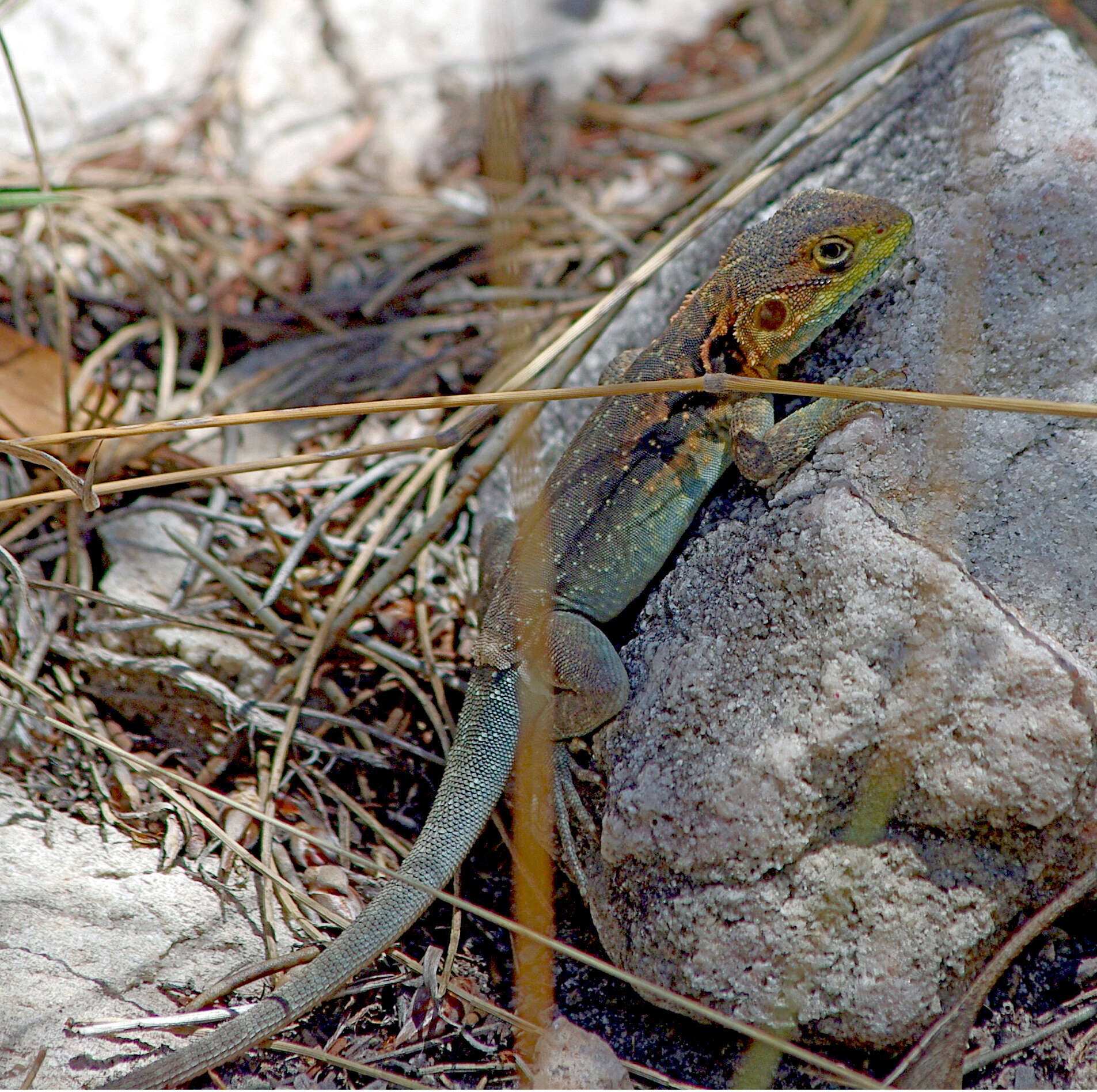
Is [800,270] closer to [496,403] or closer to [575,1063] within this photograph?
[496,403]

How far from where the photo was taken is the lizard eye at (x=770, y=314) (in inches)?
117

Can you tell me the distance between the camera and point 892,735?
233cm

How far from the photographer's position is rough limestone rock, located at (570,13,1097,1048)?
2.27 meters

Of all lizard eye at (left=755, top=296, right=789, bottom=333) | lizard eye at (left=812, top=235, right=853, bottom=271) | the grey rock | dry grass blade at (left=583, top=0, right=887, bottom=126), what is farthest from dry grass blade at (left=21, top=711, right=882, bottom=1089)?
dry grass blade at (left=583, top=0, right=887, bottom=126)

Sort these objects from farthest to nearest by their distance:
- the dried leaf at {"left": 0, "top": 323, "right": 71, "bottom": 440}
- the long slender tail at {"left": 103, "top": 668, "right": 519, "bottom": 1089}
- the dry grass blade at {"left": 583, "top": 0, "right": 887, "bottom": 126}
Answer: the dry grass blade at {"left": 583, "top": 0, "right": 887, "bottom": 126}
the dried leaf at {"left": 0, "top": 323, "right": 71, "bottom": 440}
the long slender tail at {"left": 103, "top": 668, "right": 519, "bottom": 1089}

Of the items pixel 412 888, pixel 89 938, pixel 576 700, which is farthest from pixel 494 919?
pixel 89 938

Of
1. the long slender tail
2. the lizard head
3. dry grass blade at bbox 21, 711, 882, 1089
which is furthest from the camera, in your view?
the lizard head

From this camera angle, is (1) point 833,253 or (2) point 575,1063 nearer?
(2) point 575,1063

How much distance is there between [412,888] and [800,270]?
2179mm

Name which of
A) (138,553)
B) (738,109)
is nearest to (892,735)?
(138,553)

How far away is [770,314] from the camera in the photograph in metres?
3.00

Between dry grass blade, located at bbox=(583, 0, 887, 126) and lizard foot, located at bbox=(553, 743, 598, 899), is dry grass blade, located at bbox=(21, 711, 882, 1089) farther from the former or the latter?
dry grass blade, located at bbox=(583, 0, 887, 126)

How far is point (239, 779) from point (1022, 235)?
2.94 metres

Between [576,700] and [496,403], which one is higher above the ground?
[496,403]
